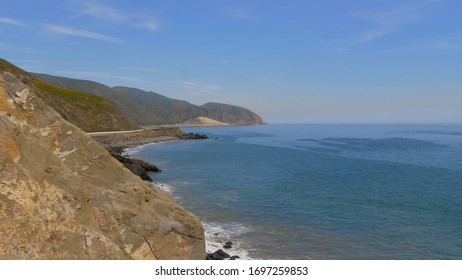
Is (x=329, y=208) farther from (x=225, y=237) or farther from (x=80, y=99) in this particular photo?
(x=80, y=99)

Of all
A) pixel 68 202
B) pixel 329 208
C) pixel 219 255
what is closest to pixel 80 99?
pixel 329 208

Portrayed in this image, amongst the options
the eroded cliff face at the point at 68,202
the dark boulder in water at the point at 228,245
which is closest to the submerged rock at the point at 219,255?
the dark boulder in water at the point at 228,245

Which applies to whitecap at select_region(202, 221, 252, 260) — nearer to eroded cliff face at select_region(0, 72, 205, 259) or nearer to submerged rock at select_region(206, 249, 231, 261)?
submerged rock at select_region(206, 249, 231, 261)

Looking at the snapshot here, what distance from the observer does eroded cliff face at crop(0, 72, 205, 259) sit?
945 cm

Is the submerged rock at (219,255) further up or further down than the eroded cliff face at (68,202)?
further down

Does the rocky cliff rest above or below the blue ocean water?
above

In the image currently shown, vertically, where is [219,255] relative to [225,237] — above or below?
above

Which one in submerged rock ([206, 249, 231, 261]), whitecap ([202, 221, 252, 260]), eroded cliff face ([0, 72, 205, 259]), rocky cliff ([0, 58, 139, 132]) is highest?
rocky cliff ([0, 58, 139, 132])

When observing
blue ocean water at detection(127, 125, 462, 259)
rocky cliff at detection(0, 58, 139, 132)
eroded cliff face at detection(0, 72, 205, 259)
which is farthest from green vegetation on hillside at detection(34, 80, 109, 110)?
eroded cliff face at detection(0, 72, 205, 259)

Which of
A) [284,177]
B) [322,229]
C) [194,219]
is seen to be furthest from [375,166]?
[194,219]

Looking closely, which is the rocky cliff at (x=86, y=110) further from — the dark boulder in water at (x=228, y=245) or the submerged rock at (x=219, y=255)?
the submerged rock at (x=219, y=255)

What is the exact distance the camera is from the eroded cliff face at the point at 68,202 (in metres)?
9.45

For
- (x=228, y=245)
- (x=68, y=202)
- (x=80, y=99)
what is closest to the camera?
(x=68, y=202)

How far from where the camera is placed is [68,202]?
34.9 feet
